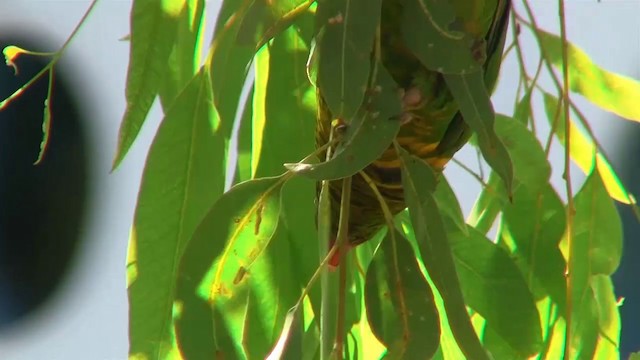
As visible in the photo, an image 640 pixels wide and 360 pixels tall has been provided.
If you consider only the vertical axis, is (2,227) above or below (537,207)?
below

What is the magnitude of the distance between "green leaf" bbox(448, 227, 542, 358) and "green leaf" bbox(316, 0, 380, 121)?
0.44 feet

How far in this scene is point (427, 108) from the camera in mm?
284

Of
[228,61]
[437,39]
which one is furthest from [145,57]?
[437,39]

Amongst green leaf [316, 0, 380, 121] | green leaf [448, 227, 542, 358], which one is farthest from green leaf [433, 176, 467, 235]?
green leaf [316, 0, 380, 121]

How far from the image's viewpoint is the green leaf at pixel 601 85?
0.42m

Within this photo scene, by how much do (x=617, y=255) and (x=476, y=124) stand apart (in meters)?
0.18

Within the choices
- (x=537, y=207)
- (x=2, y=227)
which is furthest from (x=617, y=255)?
(x=2, y=227)

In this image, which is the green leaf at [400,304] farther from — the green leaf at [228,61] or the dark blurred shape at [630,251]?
the dark blurred shape at [630,251]

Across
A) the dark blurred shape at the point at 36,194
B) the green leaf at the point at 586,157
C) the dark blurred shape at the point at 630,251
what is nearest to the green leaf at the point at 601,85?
the green leaf at the point at 586,157

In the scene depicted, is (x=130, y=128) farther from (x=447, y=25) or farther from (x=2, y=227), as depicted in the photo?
(x=2, y=227)

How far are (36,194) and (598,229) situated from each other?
80 centimetres

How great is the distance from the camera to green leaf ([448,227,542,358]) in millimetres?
335

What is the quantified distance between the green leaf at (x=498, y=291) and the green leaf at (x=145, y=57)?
0.14 m

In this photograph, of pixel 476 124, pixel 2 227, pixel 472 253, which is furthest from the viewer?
pixel 2 227
